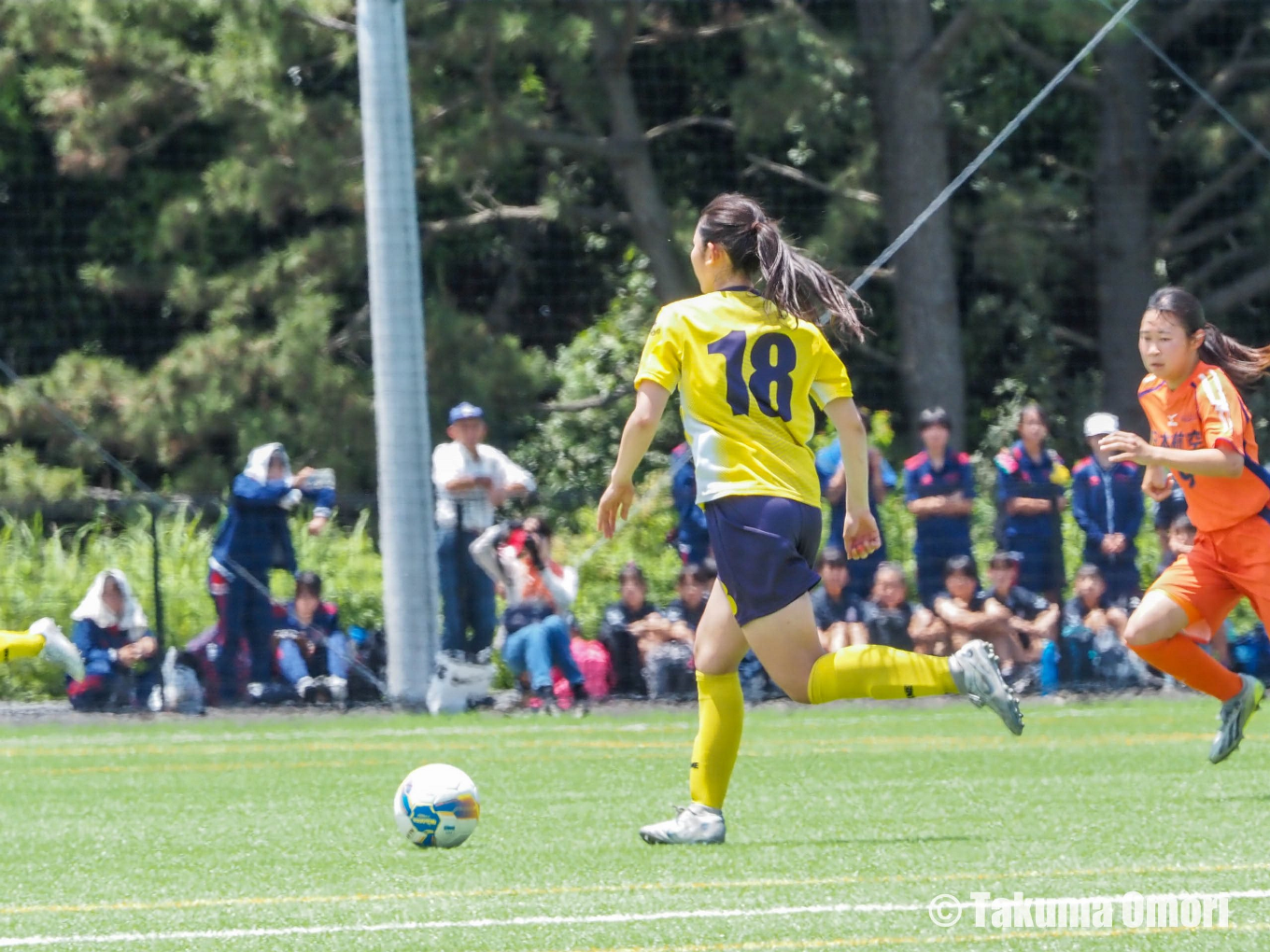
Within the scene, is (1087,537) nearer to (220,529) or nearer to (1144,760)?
(1144,760)

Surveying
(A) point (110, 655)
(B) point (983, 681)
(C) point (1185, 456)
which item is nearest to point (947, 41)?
(A) point (110, 655)

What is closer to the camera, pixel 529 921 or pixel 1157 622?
pixel 529 921

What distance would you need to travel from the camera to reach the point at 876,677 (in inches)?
226

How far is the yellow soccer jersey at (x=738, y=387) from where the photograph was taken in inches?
230

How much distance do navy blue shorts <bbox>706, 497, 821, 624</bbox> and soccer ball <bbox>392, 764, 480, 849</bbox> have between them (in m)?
1.08

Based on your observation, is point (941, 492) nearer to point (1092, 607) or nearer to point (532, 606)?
point (1092, 607)

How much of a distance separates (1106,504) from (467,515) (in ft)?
12.7

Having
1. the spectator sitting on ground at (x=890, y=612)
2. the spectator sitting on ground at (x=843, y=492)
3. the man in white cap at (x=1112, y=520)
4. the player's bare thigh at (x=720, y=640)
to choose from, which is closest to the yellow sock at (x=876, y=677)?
the player's bare thigh at (x=720, y=640)

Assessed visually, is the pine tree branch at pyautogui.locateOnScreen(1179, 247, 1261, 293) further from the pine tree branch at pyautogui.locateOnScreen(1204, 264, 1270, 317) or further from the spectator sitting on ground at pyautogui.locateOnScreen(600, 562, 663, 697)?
the spectator sitting on ground at pyautogui.locateOnScreen(600, 562, 663, 697)

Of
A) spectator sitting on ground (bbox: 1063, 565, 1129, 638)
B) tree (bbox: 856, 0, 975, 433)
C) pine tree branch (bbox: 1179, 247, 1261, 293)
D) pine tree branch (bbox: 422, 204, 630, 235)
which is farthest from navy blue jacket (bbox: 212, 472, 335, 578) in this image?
pine tree branch (bbox: 1179, 247, 1261, 293)

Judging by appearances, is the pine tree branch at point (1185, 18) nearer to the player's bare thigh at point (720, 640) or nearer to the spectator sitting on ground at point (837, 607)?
the spectator sitting on ground at point (837, 607)

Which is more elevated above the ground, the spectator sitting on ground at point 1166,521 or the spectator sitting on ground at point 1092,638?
the spectator sitting on ground at point 1166,521

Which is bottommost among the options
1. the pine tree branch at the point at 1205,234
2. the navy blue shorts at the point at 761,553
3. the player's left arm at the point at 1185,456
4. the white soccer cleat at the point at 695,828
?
the white soccer cleat at the point at 695,828

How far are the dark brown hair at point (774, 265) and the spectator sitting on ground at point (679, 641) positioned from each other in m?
6.44
